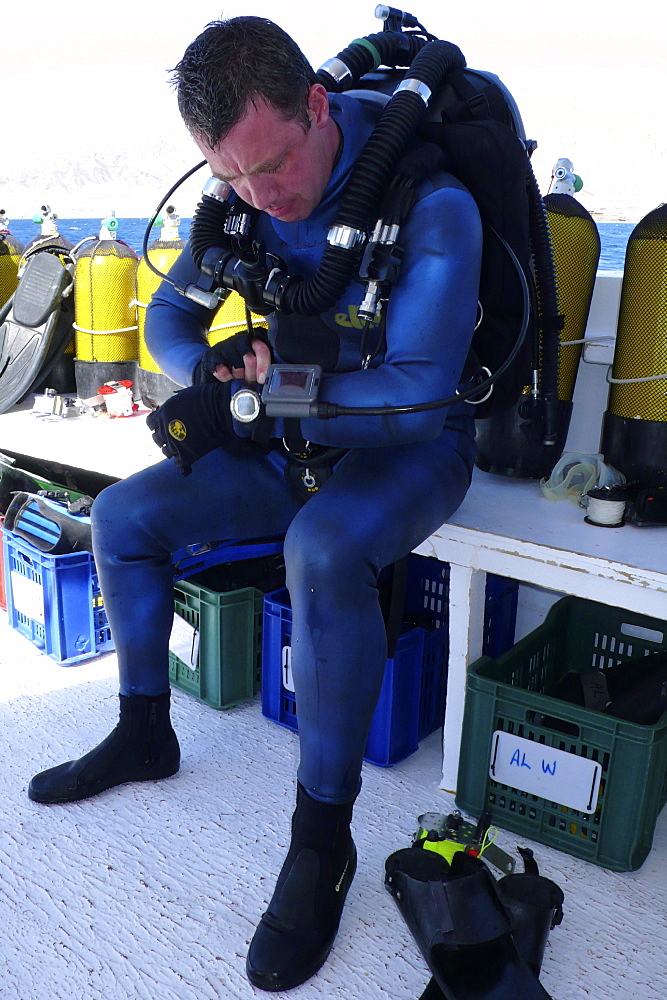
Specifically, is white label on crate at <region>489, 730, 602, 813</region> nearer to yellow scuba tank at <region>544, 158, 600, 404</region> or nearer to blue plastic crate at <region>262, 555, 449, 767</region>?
blue plastic crate at <region>262, 555, 449, 767</region>

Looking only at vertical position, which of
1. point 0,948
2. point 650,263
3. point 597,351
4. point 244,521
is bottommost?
point 0,948

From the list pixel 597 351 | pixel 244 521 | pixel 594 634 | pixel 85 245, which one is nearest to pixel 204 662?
pixel 244 521

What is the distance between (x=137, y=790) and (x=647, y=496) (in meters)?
1.10

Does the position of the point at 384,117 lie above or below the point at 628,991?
above

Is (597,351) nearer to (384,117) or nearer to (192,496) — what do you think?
(384,117)

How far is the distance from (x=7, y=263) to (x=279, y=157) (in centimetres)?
233

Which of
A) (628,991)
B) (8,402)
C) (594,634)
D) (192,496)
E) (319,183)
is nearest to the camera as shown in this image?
(628,991)

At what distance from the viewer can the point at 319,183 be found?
1277mm

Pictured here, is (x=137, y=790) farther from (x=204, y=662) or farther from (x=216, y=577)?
(x=216, y=577)

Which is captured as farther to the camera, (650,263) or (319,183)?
(650,263)

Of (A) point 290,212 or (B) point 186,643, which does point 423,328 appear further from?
(B) point 186,643

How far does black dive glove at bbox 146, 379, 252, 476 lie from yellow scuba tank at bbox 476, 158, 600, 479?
63 centimetres

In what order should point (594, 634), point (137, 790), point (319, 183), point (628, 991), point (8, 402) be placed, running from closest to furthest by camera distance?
point (628, 991), point (319, 183), point (137, 790), point (594, 634), point (8, 402)

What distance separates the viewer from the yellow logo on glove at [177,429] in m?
1.36
